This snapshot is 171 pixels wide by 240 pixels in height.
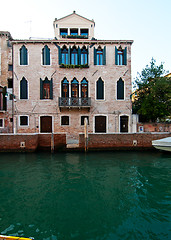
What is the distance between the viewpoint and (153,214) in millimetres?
3383

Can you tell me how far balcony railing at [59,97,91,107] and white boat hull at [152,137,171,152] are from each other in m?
5.95

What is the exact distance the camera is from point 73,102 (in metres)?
12.6

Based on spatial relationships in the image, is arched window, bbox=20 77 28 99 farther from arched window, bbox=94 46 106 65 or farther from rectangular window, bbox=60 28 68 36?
arched window, bbox=94 46 106 65

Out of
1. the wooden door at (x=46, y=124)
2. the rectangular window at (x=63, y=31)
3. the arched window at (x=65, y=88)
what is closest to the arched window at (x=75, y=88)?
the arched window at (x=65, y=88)

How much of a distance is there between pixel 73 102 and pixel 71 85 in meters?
1.66

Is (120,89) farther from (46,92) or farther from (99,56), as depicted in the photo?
(46,92)

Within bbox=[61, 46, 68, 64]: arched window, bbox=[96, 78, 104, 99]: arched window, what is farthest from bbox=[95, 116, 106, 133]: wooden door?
bbox=[61, 46, 68, 64]: arched window

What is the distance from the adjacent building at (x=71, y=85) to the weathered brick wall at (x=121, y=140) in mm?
2985

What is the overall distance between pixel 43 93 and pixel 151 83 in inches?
377

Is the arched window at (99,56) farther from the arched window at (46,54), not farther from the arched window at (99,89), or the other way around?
the arched window at (46,54)

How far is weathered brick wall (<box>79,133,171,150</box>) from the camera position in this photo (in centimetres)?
984

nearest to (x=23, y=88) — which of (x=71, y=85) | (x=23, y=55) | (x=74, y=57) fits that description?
(x=23, y=55)

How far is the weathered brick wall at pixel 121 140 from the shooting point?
9.84 meters

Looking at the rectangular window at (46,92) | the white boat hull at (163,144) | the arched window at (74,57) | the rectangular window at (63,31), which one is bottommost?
the white boat hull at (163,144)
